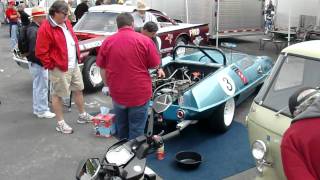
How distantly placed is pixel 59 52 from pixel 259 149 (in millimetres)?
3439

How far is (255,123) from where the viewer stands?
3248 mm

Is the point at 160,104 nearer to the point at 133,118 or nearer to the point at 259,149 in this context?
the point at 259,149

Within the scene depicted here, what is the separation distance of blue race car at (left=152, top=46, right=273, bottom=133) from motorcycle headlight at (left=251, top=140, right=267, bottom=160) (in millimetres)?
1638

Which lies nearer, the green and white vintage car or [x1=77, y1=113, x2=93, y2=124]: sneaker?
the green and white vintage car

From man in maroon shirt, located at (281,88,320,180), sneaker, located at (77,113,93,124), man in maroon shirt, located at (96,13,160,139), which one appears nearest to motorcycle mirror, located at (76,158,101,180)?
man in maroon shirt, located at (281,88,320,180)

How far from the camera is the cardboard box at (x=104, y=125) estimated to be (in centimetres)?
567

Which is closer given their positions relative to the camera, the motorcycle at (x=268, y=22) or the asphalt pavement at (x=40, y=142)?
the asphalt pavement at (x=40, y=142)

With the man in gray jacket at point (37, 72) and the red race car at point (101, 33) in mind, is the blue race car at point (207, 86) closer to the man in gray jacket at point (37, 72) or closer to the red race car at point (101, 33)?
the red race car at point (101, 33)

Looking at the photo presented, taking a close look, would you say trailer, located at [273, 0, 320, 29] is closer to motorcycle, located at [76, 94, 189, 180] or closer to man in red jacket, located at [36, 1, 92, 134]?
man in red jacket, located at [36, 1, 92, 134]

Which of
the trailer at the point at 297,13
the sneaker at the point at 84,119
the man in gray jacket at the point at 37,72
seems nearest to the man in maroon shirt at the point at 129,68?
the sneaker at the point at 84,119

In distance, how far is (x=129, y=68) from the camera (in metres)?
4.11

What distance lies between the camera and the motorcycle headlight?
2.96m

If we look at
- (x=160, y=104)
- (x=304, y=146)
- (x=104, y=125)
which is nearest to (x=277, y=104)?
(x=160, y=104)

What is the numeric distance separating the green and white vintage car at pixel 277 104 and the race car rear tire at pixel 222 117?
203 cm
